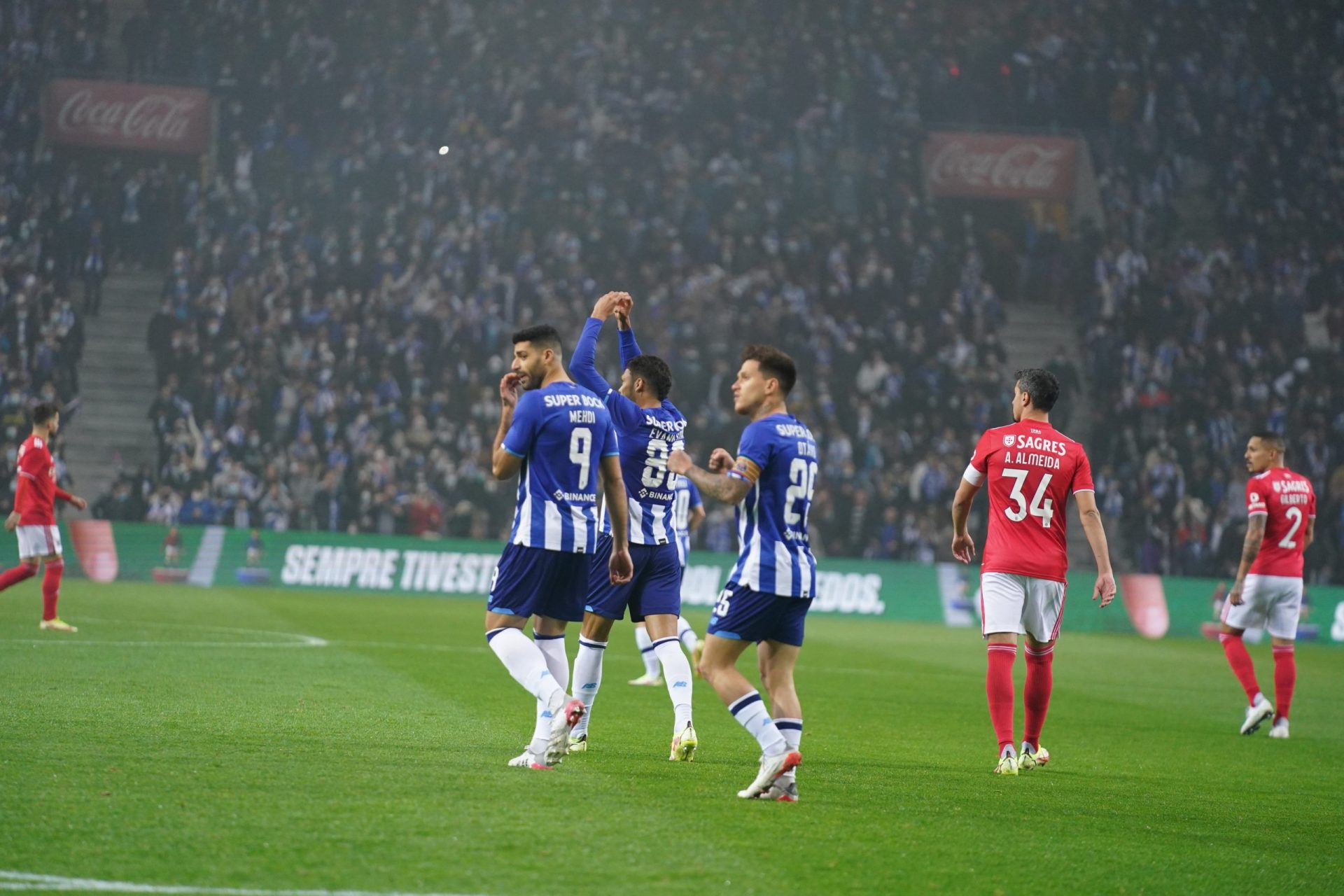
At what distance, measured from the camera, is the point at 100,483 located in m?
28.9

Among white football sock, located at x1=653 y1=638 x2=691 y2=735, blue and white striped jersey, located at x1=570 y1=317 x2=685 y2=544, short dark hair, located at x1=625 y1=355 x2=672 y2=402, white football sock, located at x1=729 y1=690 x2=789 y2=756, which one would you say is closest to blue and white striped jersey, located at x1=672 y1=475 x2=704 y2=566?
blue and white striped jersey, located at x1=570 y1=317 x2=685 y2=544

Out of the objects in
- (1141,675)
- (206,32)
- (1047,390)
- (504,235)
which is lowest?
(1141,675)

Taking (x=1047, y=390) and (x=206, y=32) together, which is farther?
(x=206, y=32)

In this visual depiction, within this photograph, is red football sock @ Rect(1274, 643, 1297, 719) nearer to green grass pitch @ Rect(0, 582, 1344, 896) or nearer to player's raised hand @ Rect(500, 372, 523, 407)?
green grass pitch @ Rect(0, 582, 1344, 896)

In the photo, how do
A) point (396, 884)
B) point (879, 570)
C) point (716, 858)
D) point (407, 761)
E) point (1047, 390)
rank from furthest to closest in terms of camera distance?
point (879, 570) → point (1047, 390) → point (407, 761) → point (716, 858) → point (396, 884)

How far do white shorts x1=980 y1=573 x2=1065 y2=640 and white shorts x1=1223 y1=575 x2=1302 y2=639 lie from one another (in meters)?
4.32

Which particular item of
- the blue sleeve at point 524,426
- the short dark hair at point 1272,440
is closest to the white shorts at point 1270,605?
the short dark hair at point 1272,440

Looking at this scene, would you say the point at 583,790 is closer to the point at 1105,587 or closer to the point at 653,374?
the point at 653,374

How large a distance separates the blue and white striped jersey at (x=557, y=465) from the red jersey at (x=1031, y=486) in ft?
8.52

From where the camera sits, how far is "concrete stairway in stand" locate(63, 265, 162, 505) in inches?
1144

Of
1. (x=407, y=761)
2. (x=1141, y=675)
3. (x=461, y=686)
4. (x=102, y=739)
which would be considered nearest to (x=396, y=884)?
(x=407, y=761)

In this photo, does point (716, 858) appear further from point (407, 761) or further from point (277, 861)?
point (407, 761)

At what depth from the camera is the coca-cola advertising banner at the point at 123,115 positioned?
33812 mm

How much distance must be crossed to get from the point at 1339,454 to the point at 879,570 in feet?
36.5
